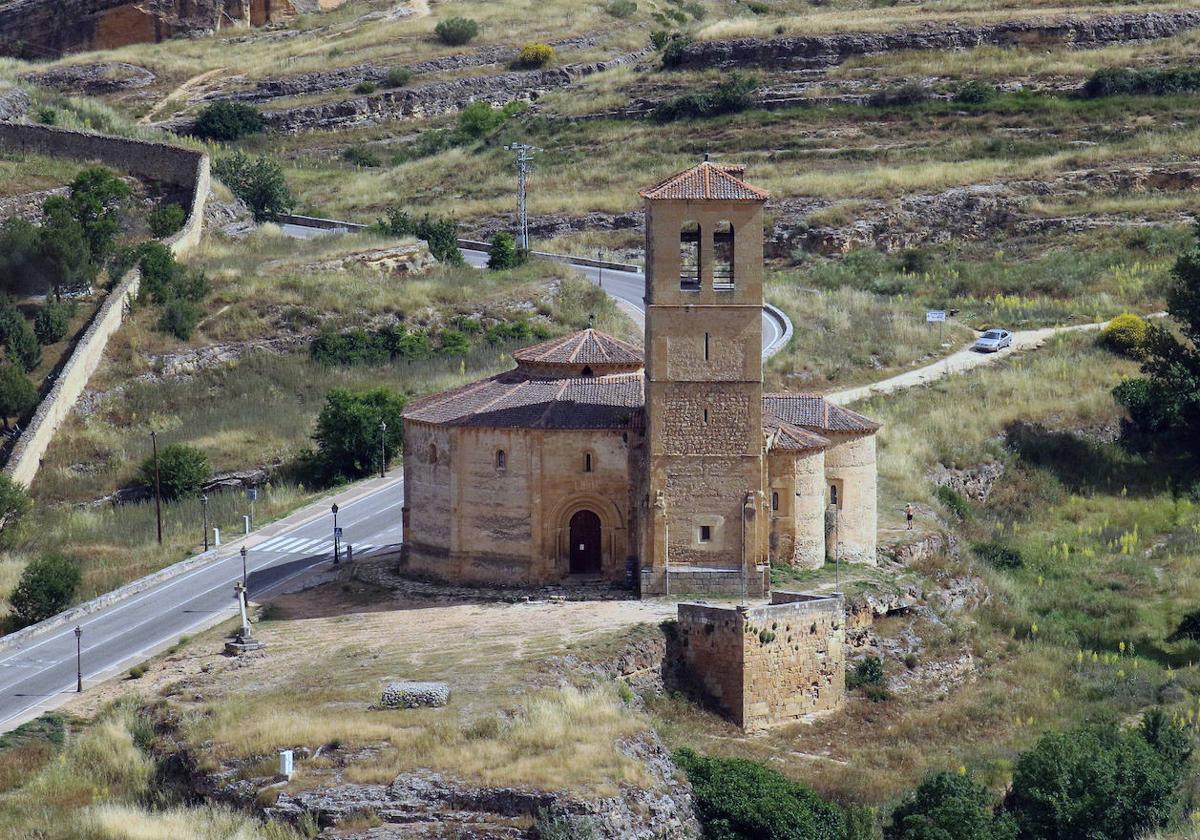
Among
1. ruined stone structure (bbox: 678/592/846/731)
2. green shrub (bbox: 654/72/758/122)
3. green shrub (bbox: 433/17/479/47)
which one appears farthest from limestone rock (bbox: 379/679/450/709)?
green shrub (bbox: 433/17/479/47)

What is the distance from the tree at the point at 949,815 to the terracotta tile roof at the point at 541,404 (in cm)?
1295

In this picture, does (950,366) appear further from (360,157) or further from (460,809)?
(360,157)

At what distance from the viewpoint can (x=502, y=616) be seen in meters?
48.3

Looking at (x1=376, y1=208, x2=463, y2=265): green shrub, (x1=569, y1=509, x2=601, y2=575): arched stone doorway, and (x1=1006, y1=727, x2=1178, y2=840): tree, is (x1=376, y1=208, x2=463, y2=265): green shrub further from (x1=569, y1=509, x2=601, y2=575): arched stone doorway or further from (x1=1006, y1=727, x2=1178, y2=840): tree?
(x1=1006, y1=727, x2=1178, y2=840): tree

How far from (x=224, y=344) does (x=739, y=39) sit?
44.2 m

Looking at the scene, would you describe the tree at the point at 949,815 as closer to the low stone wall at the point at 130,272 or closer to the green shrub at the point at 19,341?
the low stone wall at the point at 130,272

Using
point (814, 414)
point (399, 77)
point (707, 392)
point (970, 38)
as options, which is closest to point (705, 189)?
point (707, 392)

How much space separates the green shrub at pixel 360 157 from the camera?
11275 centimetres

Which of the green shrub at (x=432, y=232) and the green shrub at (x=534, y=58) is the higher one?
the green shrub at (x=534, y=58)

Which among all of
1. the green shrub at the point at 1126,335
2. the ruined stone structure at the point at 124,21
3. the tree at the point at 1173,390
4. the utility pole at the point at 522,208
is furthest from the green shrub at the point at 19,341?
the ruined stone structure at the point at 124,21

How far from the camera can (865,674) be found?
4819 cm

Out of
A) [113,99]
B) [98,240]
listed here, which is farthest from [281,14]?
[98,240]

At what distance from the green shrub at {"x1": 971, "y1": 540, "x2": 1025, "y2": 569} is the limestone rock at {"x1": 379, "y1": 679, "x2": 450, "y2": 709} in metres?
22.6

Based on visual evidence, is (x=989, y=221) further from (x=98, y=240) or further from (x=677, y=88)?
(x=98, y=240)
